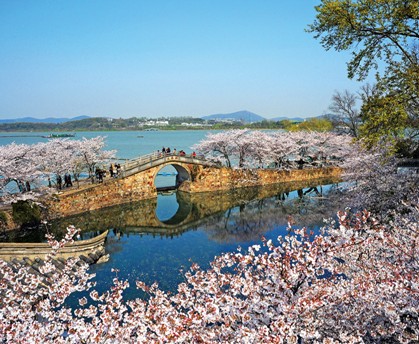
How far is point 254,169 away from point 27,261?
3165 cm

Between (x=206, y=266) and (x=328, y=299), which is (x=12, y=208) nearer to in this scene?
(x=206, y=266)

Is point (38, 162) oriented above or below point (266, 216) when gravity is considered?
above

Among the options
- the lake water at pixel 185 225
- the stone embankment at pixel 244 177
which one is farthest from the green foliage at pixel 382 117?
the stone embankment at pixel 244 177

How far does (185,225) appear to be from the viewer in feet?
92.2

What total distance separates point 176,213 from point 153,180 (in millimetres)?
5915

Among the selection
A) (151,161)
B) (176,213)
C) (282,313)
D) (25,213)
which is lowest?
(176,213)

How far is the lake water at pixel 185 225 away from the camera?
18.9 metres

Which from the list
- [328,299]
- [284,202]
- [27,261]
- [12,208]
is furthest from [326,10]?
[12,208]

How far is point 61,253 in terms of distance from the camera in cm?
1733

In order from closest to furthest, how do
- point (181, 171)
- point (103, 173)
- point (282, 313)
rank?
point (282, 313) < point (103, 173) < point (181, 171)

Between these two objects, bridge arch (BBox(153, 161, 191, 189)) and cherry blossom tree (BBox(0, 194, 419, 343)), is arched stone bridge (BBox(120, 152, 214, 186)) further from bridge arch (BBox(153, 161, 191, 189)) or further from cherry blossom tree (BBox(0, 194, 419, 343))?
cherry blossom tree (BBox(0, 194, 419, 343))

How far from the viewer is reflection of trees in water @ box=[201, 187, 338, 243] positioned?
25.0m

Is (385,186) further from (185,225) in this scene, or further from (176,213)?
(176,213)

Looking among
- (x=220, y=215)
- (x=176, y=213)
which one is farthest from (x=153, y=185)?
(x=220, y=215)
